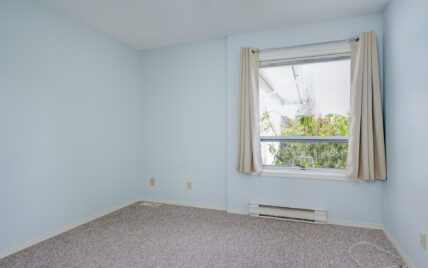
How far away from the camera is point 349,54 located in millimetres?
2826

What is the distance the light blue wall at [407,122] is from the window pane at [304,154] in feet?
1.83

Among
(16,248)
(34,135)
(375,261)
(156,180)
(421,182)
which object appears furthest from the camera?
(156,180)

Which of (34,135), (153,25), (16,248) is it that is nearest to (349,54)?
(153,25)

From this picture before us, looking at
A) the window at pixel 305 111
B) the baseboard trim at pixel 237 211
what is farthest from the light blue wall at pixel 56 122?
the window at pixel 305 111

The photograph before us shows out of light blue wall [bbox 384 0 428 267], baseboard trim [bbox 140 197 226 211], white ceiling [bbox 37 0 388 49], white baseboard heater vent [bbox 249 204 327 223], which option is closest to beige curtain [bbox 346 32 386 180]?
light blue wall [bbox 384 0 428 267]

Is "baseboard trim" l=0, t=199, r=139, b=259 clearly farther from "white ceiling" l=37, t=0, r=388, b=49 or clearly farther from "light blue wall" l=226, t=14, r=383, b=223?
"white ceiling" l=37, t=0, r=388, b=49

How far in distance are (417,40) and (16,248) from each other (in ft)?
12.8

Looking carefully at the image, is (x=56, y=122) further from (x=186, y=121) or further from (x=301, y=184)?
(x=301, y=184)

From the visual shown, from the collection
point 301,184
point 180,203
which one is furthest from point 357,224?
point 180,203

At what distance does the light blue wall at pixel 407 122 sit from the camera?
5.69 ft

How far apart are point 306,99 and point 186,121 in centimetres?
175

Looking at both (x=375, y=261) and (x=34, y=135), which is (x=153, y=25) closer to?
(x=34, y=135)

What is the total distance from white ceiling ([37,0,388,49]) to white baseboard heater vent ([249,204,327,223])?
2.33 m

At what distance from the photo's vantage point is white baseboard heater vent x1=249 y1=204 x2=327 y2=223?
2.79 m
